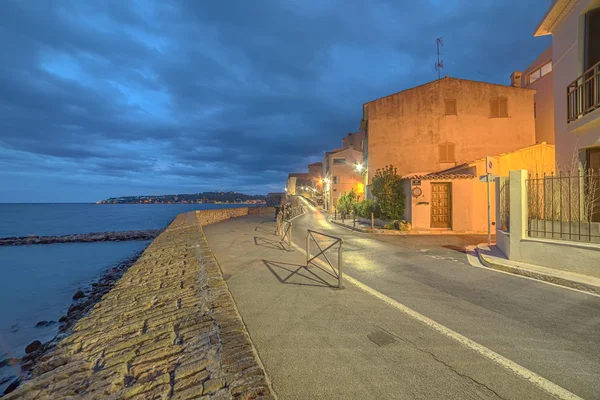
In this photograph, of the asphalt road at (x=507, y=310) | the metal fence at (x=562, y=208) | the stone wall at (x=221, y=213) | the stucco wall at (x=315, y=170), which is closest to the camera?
the asphalt road at (x=507, y=310)

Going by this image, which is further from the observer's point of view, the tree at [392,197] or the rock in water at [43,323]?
the tree at [392,197]

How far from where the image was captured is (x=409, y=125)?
883 inches

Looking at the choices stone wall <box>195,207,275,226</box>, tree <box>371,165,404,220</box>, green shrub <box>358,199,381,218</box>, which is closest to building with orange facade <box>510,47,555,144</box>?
tree <box>371,165,404,220</box>

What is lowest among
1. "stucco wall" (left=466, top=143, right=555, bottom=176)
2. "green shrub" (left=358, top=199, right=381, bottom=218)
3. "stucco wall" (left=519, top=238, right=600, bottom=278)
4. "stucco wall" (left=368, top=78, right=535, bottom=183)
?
"stucco wall" (left=519, top=238, right=600, bottom=278)

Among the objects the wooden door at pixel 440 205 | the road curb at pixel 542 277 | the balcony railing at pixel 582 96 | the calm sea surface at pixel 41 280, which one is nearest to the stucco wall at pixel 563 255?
the road curb at pixel 542 277

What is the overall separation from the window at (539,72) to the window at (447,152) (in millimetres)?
8674

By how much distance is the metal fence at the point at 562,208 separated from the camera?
22.5 ft

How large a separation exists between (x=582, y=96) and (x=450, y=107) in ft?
41.7

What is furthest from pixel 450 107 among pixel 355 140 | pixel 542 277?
pixel 355 140

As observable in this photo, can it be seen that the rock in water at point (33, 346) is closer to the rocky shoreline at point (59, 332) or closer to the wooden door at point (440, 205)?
the rocky shoreline at point (59, 332)

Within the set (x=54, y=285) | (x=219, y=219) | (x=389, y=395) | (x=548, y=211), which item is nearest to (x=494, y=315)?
(x=389, y=395)

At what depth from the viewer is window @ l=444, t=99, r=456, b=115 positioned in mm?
21609

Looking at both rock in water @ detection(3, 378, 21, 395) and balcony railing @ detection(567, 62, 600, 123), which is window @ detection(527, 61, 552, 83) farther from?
rock in water @ detection(3, 378, 21, 395)

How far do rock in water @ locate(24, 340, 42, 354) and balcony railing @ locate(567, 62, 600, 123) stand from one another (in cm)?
1705
